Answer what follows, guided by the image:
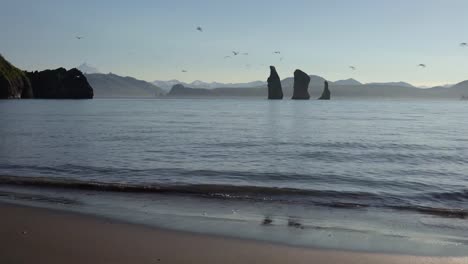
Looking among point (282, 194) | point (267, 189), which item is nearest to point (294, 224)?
point (282, 194)

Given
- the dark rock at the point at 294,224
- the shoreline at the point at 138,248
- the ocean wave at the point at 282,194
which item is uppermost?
the shoreline at the point at 138,248

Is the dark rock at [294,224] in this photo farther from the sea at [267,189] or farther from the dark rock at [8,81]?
the dark rock at [8,81]

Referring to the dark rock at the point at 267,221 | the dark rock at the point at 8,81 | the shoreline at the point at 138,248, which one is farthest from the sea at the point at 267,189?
the dark rock at the point at 8,81

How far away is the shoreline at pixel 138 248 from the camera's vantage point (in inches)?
338

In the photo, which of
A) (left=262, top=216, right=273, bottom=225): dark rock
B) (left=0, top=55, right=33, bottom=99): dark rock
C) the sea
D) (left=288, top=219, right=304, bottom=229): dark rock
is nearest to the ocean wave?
the sea

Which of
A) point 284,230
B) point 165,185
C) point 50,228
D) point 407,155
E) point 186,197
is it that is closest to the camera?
point 50,228

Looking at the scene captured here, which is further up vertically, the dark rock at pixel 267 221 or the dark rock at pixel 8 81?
the dark rock at pixel 8 81

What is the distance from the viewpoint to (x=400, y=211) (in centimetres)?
1469

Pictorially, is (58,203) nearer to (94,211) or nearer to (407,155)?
(94,211)

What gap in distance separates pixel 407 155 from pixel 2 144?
28.0 m

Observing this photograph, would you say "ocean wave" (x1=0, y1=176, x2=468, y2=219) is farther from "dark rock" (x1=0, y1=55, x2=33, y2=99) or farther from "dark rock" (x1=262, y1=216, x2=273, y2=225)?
"dark rock" (x1=0, y1=55, x2=33, y2=99)

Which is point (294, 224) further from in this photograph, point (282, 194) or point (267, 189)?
point (267, 189)

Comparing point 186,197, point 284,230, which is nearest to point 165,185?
point 186,197

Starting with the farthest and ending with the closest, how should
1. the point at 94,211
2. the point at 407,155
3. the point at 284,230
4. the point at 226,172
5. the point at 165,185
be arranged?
1. the point at 407,155
2. the point at 226,172
3. the point at 165,185
4. the point at 94,211
5. the point at 284,230
